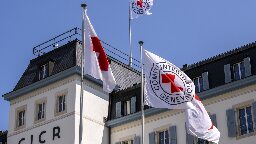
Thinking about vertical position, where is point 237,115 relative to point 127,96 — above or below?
below

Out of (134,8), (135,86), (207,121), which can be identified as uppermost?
(134,8)

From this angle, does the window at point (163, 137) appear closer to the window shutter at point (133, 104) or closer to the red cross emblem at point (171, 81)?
the window shutter at point (133, 104)

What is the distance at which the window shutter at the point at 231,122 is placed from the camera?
4331 centimetres

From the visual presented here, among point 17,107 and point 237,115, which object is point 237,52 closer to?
point 237,115

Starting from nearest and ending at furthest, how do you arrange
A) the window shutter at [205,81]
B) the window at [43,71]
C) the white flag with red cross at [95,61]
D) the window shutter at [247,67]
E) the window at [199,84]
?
the white flag with red cross at [95,61], the window shutter at [247,67], the window shutter at [205,81], the window at [199,84], the window at [43,71]

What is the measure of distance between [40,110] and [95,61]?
18.0 meters

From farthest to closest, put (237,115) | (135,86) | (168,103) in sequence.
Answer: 1. (135,86)
2. (237,115)
3. (168,103)

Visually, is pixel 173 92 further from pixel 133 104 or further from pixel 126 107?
pixel 126 107

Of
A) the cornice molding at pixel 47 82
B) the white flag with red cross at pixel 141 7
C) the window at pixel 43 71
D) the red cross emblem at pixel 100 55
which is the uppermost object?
the white flag with red cross at pixel 141 7

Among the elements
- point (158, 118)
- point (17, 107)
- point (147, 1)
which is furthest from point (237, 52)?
point (17, 107)

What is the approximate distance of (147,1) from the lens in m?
57.6

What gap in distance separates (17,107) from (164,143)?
13.3m

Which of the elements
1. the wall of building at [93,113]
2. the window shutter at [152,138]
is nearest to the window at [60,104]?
the wall of building at [93,113]

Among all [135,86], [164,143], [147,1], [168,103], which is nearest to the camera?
[168,103]
